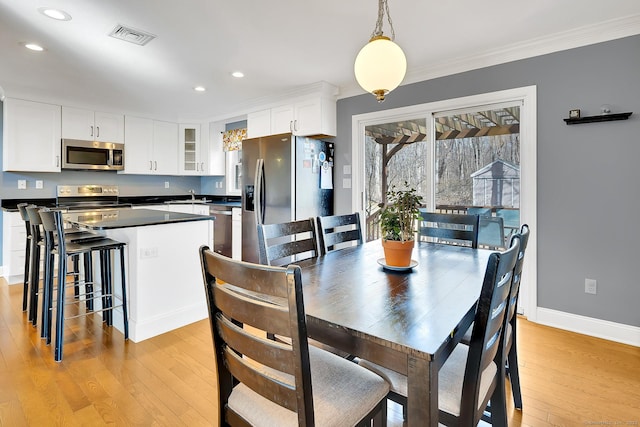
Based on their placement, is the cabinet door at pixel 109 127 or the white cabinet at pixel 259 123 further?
the cabinet door at pixel 109 127

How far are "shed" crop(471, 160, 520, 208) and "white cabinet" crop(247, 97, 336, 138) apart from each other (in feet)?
5.69

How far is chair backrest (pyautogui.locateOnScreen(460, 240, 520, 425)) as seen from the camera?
973 mm

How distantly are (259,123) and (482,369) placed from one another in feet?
13.4

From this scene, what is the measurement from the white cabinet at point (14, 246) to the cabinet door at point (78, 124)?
126 cm

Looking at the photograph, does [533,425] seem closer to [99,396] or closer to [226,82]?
[99,396]

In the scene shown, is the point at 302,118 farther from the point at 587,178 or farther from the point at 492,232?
the point at 587,178

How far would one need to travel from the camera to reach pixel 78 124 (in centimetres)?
459

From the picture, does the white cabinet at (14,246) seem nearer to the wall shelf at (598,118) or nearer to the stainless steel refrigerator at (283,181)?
the stainless steel refrigerator at (283,181)

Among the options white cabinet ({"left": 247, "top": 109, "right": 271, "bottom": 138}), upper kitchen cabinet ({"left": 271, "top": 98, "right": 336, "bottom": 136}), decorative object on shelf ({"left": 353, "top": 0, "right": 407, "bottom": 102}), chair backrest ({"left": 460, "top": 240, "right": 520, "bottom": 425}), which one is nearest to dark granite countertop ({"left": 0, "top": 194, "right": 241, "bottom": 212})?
white cabinet ({"left": 247, "top": 109, "right": 271, "bottom": 138})

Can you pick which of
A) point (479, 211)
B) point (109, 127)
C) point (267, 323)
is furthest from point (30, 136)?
point (479, 211)

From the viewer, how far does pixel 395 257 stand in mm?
1603

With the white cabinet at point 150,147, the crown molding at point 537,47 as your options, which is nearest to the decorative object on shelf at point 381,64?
the crown molding at point 537,47

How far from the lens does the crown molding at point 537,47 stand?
2387 millimetres

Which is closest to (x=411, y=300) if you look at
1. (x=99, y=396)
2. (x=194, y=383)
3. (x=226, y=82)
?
Answer: (x=194, y=383)
